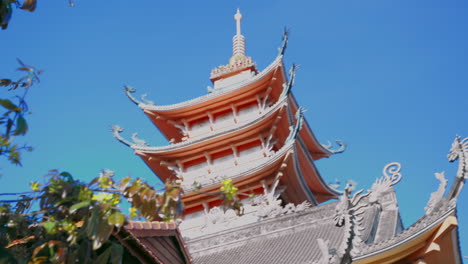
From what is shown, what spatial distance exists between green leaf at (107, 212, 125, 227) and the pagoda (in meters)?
4.02

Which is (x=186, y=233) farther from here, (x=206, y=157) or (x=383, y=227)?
(x=383, y=227)

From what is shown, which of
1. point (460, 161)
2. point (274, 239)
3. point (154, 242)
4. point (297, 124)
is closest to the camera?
point (154, 242)

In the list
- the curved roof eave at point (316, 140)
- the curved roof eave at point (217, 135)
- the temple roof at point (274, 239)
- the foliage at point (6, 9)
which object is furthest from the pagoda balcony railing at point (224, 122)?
the foliage at point (6, 9)

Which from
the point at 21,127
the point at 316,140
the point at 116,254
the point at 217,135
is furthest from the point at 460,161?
the point at 316,140

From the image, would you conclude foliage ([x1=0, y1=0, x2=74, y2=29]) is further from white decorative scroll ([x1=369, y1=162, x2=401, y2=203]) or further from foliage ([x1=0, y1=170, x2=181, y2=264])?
white decorative scroll ([x1=369, y1=162, x2=401, y2=203])

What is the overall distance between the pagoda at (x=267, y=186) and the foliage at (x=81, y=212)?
11.3ft

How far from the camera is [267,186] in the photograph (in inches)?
877

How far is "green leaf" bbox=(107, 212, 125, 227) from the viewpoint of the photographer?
3739 mm

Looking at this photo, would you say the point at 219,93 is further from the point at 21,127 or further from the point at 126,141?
the point at 21,127

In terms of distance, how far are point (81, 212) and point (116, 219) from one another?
57 centimetres

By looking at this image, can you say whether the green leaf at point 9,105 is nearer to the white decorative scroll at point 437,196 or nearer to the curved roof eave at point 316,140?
the white decorative scroll at point 437,196

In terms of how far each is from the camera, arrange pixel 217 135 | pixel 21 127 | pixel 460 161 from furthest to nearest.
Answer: pixel 217 135 → pixel 460 161 → pixel 21 127

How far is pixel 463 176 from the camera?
9.47 m

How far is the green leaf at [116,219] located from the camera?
374 centimetres
